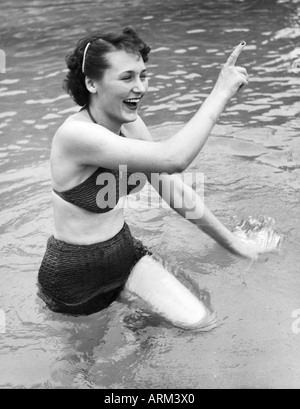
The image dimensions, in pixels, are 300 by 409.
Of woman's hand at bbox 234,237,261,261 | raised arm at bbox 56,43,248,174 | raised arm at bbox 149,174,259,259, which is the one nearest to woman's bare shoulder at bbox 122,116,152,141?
raised arm at bbox 149,174,259,259

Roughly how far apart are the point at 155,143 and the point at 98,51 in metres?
0.59

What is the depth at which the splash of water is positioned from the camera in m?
4.28

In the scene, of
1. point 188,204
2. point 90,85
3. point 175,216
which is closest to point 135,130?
point 90,85

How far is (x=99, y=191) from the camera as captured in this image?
10.7 feet

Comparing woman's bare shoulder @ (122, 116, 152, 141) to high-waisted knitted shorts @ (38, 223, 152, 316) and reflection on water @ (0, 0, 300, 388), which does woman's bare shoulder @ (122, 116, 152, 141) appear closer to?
high-waisted knitted shorts @ (38, 223, 152, 316)

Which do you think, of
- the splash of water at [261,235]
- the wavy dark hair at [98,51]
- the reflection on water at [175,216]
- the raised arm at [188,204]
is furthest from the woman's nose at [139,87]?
the splash of water at [261,235]

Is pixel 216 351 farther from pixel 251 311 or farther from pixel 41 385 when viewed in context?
pixel 41 385

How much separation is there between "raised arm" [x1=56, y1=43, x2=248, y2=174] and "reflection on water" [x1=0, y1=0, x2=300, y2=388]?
1069 mm

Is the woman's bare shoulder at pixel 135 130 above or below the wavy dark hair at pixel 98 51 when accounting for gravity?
below

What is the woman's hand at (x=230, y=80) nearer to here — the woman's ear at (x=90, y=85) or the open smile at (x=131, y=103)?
the open smile at (x=131, y=103)

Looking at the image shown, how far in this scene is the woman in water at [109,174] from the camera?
296 centimetres

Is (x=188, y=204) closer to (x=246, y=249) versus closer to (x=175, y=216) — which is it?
(x=246, y=249)

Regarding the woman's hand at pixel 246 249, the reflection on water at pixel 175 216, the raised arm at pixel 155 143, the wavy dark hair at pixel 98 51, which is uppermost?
the wavy dark hair at pixel 98 51

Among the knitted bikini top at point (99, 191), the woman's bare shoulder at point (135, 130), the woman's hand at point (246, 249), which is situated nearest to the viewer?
the knitted bikini top at point (99, 191)
